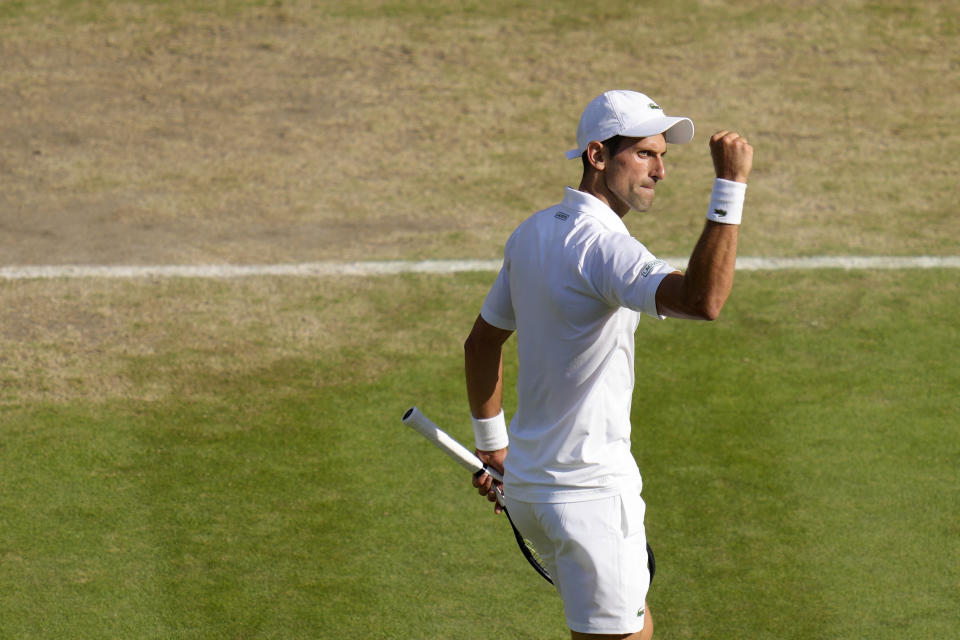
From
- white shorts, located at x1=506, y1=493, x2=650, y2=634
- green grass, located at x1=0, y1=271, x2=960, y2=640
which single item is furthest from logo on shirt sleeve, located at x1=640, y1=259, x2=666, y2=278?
green grass, located at x1=0, y1=271, x2=960, y2=640

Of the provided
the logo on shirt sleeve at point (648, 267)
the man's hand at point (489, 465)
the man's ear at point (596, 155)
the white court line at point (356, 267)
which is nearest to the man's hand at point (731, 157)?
the logo on shirt sleeve at point (648, 267)

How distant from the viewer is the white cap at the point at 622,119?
183 inches

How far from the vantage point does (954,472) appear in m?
7.63

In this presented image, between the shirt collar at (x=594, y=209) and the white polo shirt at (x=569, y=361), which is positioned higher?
the shirt collar at (x=594, y=209)

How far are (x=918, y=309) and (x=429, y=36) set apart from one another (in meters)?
6.94

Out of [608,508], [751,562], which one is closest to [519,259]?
[608,508]

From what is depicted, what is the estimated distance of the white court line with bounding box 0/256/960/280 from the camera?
1048cm

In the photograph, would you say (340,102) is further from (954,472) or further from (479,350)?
(479,350)

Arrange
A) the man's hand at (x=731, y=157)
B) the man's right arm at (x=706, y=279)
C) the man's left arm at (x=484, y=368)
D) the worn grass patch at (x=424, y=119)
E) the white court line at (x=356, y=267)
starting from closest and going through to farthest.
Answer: the man's right arm at (x=706, y=279) → the man's hand at (x=731, y=157) → the man's left arm at (x=484, y=368) → the white court line at (x=356, y=267) → the worn grass patch at (x=424, y=119)

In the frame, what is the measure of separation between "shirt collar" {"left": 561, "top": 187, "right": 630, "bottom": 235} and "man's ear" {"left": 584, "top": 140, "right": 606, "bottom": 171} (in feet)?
0.36

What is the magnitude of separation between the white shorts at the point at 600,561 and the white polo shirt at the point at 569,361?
58 millimetres

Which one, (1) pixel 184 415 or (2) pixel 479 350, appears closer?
(2) pixel 479 350

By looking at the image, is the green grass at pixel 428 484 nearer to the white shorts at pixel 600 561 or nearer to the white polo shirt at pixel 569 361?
the white shorts at pixel 600 561

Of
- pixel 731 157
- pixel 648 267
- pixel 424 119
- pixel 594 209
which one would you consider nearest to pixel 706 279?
pixel 648 267
